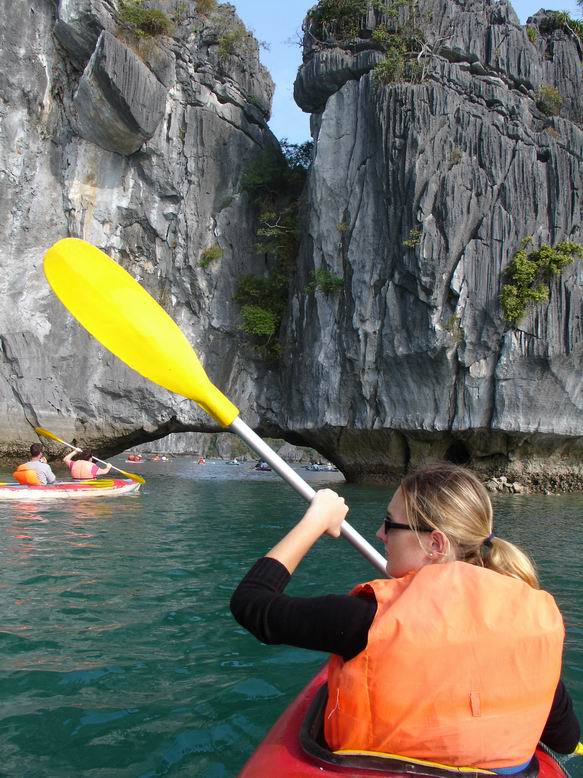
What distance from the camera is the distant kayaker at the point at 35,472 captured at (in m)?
11.9

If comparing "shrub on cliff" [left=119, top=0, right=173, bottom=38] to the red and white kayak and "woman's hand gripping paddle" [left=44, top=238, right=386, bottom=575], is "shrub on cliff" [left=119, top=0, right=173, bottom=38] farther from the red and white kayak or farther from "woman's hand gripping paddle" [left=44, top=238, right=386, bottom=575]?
"woman's hand gripping paddle" [left=44, top=238, right=386, bottom=575]

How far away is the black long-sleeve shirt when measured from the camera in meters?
1.54

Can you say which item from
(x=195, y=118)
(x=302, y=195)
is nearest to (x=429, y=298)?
(x=302, y=195)

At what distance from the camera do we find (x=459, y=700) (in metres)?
1.60

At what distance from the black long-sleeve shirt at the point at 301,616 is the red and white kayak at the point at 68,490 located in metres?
11.0

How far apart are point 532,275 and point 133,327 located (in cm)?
1599

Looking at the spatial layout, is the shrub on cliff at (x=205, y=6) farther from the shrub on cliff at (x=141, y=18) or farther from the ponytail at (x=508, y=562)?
the ponytail at (x=508, y=562)

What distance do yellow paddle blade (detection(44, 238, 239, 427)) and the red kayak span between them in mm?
1232

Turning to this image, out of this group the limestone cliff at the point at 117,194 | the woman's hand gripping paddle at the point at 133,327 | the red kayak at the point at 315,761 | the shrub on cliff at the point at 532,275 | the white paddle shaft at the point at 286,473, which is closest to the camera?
the red kayak at the point at 315,761

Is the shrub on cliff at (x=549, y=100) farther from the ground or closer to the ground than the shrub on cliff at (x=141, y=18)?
closer to the ground

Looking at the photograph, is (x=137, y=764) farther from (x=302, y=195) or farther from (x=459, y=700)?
(x=302, y=195)

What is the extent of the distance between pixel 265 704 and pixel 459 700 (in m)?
1.99

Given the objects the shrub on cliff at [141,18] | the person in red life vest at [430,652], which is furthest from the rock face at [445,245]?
the person in red life vest at [430,652]

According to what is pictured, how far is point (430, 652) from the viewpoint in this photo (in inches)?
61.3
